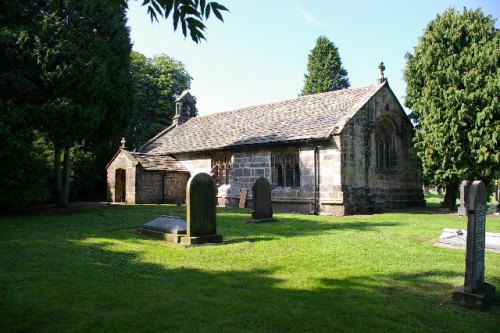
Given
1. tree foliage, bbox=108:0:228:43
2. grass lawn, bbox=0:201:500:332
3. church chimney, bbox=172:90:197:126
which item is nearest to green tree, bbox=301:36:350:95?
church chimney, bbox=172:90:197:126

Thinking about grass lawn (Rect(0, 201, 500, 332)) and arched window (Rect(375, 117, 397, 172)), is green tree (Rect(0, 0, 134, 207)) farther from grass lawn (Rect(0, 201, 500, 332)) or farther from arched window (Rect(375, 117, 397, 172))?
arched window (Rect(375, 117, 397, 172))

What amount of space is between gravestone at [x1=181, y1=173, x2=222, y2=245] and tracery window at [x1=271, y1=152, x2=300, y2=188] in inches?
382

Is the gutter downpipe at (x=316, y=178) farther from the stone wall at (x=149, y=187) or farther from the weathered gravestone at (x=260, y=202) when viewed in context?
the stone wall at (x=149, y=187)


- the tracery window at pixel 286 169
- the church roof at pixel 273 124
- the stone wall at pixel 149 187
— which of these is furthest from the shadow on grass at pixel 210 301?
the stone wall at pixel 149 187

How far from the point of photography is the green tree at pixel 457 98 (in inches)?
681

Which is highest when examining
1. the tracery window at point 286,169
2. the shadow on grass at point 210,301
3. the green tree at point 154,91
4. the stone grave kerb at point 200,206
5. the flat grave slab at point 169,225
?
the green tree at point 154,91

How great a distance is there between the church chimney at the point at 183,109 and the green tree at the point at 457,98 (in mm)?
19045

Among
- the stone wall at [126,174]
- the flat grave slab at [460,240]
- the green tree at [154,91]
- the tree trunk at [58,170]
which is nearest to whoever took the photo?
the flat grave slab at [460,240]

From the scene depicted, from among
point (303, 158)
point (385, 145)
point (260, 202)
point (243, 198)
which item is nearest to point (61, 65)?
point (260, 202)

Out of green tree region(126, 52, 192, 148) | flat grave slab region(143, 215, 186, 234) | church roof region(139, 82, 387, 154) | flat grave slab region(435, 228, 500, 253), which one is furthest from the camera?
green tree region(126, 52, 192, 148)

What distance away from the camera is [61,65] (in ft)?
51.0

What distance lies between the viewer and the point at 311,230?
11.7m

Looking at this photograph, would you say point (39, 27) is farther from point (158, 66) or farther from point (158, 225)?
point (158, 66)

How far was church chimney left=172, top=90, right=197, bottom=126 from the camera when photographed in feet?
106
